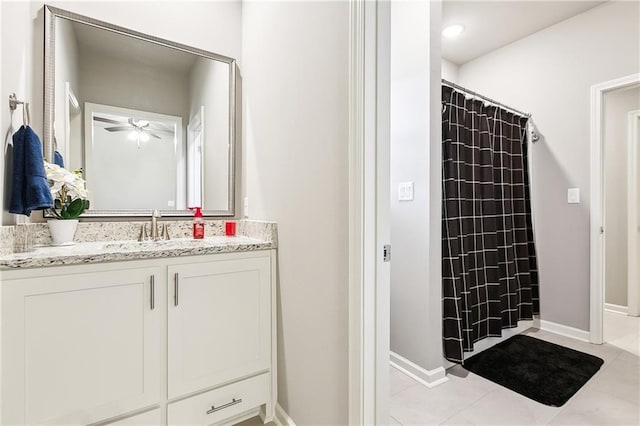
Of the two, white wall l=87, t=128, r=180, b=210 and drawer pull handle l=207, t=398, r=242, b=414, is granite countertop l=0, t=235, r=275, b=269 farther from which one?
drawer pull handle l=207, t=398, r=242, b=414

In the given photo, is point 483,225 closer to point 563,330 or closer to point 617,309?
point 563,330

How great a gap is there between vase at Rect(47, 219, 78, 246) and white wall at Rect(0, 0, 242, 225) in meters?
0.14

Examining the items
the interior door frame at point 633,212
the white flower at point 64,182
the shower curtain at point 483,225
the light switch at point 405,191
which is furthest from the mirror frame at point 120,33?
the interior door frame at point 633,212

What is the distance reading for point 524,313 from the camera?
2.60 metres

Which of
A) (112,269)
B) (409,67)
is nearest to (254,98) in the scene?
(409,67)

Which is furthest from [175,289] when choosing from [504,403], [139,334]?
[504,403]

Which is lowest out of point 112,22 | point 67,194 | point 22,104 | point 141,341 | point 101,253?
point 141,341

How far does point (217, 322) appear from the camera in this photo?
139 cm

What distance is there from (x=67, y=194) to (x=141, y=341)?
791 mm

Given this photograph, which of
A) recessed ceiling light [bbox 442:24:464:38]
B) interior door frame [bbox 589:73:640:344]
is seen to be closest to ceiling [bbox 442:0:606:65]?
recessed ceiling light [bbox 442:24:464:38]

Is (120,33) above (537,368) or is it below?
above

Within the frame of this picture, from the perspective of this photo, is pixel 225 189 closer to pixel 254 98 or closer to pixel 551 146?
pixel 254 98

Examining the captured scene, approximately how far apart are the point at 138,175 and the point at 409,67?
1.74 meters

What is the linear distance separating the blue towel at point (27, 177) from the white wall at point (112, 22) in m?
0.07
